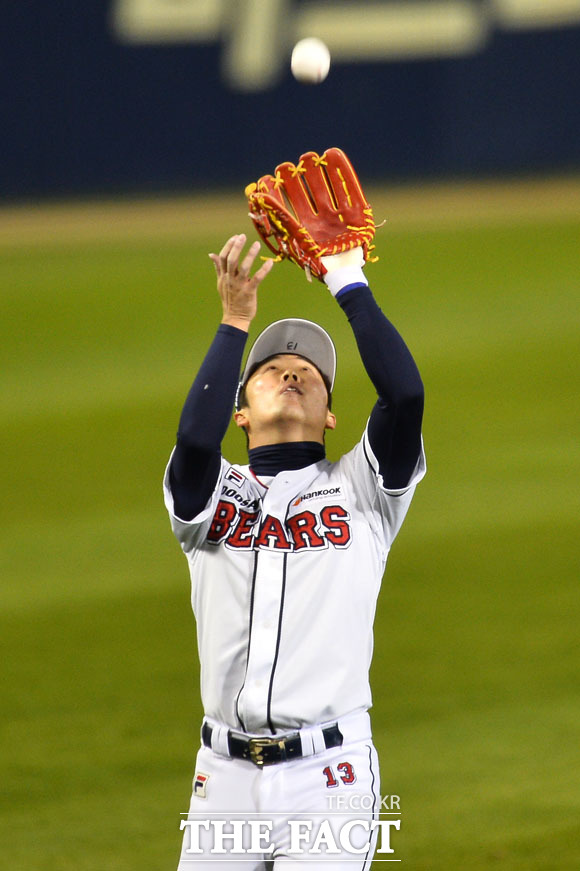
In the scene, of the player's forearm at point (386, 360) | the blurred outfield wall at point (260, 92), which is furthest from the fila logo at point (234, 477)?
the blurred outfield wall at point (260, 92)

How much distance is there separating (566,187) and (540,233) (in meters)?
1.80

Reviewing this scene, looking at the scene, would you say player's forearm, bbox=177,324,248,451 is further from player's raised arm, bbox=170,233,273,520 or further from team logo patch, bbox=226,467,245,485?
team logo patch, bbox=226,467,245,485

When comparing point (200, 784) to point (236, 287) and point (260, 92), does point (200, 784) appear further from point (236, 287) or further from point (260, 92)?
point (260, 92)

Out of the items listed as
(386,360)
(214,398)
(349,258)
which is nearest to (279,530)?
(214,398)

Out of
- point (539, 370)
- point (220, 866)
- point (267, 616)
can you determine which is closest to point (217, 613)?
point (267, 616)

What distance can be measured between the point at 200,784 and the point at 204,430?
0.83 metres

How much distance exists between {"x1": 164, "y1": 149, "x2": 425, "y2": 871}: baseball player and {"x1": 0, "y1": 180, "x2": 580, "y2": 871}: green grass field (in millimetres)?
1469

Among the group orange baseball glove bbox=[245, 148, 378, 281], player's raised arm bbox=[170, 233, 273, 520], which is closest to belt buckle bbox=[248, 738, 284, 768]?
player's raised arm bbox=[170, 233, 273, 520]

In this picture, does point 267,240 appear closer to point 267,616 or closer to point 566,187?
point 267,616

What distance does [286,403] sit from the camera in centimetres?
312

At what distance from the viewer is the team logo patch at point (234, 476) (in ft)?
10.0

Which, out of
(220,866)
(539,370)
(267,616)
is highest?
(539,370)

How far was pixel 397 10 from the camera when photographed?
14.7 metres

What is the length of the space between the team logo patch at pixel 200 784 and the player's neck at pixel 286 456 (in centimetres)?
78
